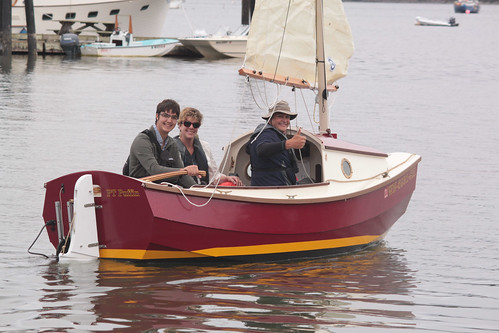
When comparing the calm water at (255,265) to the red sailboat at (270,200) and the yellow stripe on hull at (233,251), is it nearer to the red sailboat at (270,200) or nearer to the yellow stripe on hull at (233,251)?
the yellow stripe on hull at (233,251)

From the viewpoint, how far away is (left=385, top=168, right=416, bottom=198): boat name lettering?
1259 centimetres

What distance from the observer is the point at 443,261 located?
12.4 m

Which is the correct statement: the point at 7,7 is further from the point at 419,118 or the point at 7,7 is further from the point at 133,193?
the point at 133,193

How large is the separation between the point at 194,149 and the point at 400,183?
10.7 feet

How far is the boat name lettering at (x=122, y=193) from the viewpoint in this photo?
9898 millimetres

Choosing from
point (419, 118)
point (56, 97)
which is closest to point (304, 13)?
point (419, 118)

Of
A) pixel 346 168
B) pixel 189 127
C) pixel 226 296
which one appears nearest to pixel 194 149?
pixel 189 127

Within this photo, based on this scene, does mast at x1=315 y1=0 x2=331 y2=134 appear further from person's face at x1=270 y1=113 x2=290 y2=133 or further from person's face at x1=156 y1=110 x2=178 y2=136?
person's face at x1=156 y1=110 x2=178 y2=136

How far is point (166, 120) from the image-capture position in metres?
10.6

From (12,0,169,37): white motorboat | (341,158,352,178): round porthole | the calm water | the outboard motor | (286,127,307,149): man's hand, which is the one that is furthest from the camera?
(12,0,169,37): white motorboat

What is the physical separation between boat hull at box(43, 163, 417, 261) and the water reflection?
22cm

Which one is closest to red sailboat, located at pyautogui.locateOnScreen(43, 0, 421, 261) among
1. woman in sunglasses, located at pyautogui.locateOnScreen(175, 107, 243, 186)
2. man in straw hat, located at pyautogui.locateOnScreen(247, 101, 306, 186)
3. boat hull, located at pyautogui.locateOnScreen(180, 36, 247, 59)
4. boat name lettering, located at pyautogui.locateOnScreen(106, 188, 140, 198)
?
boat name lettering, located at pyautogui.locateOnScreen(106, 188, 140, 198)

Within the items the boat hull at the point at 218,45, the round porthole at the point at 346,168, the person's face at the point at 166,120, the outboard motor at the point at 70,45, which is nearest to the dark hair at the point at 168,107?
the person's face at the point at 166,120

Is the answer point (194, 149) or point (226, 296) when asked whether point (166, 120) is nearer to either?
point (194, 149)
